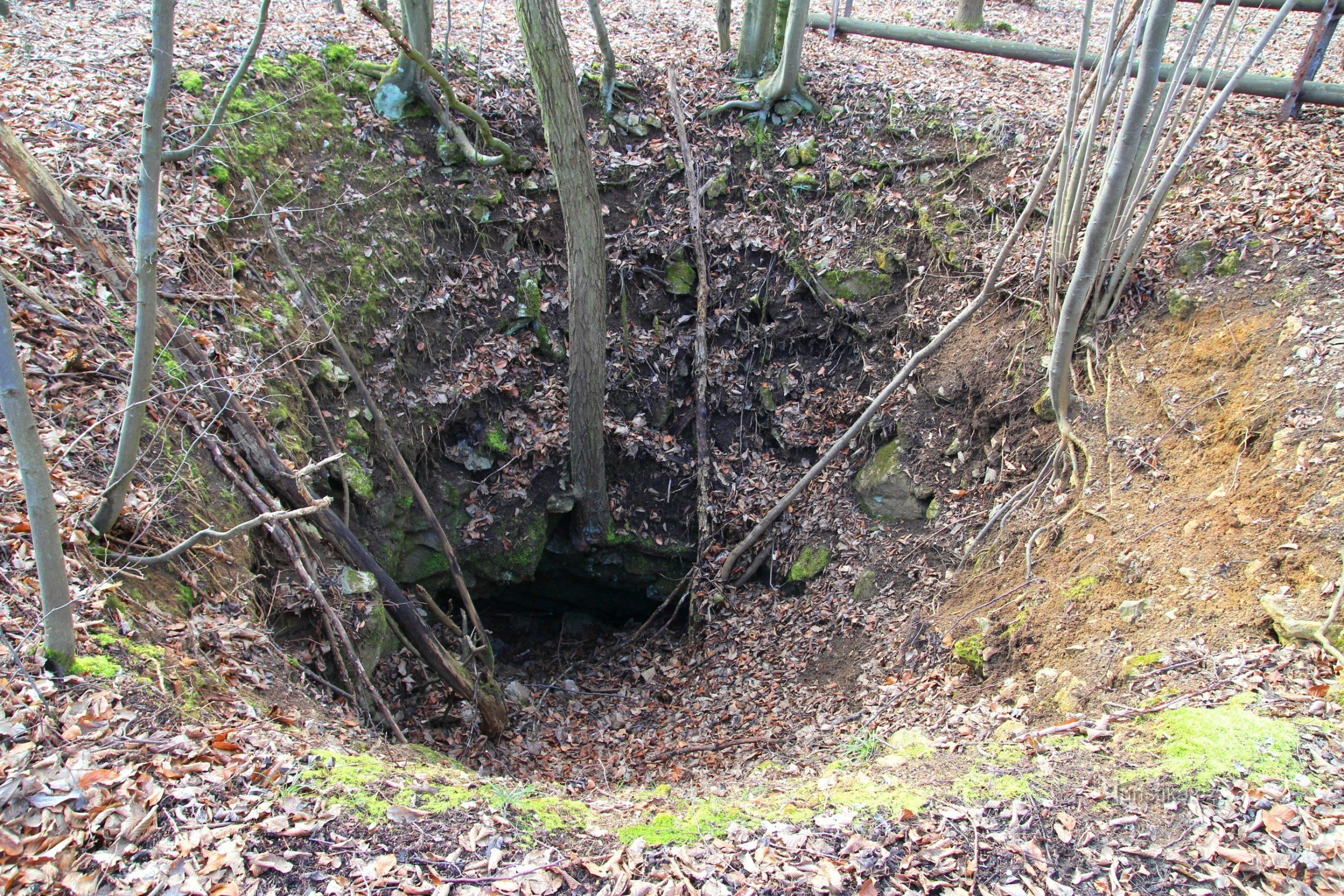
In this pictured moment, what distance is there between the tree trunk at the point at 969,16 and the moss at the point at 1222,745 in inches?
479

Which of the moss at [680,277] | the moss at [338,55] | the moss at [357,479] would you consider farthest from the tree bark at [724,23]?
the moss at [357,479]

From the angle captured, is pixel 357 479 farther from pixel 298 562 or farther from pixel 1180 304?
pixel 1180 304

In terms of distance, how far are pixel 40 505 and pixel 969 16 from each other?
14124mm

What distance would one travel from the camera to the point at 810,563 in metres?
7.11

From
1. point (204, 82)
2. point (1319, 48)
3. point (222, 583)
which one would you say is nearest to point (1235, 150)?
point (1319, 48)

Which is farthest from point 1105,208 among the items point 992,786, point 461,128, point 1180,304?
point 461,128

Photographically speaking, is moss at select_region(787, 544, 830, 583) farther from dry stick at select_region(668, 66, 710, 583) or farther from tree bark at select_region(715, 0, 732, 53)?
tree bark at select_region(715, 0, 732, 53)

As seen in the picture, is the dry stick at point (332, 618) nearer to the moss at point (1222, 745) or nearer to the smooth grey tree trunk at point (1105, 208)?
the moss at point (1222, 745)

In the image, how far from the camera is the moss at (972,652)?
16.1ft

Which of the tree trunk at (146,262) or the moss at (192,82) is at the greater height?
the moss at (192,82)

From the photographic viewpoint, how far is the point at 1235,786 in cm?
311

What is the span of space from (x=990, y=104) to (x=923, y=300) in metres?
2.77

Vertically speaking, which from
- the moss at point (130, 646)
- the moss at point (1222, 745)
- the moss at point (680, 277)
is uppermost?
the moss at point (680, 277)

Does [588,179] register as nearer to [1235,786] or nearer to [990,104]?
[990,104]
